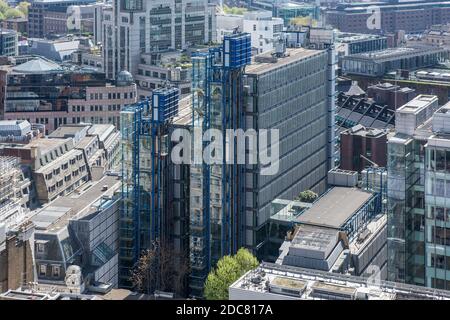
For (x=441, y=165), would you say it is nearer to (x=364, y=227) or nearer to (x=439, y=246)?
(x=439, y=246)

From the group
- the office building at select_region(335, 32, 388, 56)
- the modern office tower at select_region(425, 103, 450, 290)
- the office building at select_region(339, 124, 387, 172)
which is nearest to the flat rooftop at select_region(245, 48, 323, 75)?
the office building at select_region(339, 124, 387, 172)

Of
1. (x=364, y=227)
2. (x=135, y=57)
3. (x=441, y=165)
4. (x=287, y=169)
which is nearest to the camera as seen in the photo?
(x=441, y=165)

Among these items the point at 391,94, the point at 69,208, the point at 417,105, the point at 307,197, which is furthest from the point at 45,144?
the point at 417,105

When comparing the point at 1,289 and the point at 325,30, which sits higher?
the point at 325,30

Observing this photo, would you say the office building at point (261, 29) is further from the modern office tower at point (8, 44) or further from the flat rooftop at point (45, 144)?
the flat rooftop at point (45, 144)
